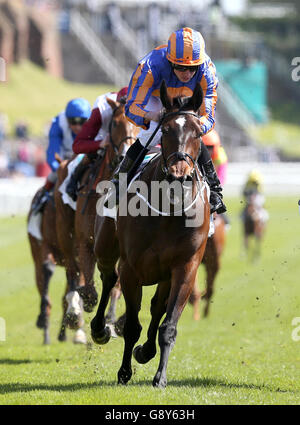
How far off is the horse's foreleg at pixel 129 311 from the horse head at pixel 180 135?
0.86 meters

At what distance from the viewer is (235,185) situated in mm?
32000

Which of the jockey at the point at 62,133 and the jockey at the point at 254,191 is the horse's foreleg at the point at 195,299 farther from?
the jockey at the point at 254,191

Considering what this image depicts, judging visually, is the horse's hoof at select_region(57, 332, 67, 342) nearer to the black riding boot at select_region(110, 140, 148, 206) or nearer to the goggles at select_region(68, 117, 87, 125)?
the goggles at select_region(68, 117, 87, 125)

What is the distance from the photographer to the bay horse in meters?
6.01

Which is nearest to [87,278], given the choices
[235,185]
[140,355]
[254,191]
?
[140,355]

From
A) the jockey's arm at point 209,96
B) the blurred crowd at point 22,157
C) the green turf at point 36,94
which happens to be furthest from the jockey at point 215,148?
the green turf at point 36,94

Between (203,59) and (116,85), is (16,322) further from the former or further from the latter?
(116,85)

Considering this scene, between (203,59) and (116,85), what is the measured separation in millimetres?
39115

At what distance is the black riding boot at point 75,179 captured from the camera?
9023mm

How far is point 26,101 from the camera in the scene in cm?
4034

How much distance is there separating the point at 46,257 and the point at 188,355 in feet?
8.26

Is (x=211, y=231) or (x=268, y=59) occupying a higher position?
(x=268, y=59)
